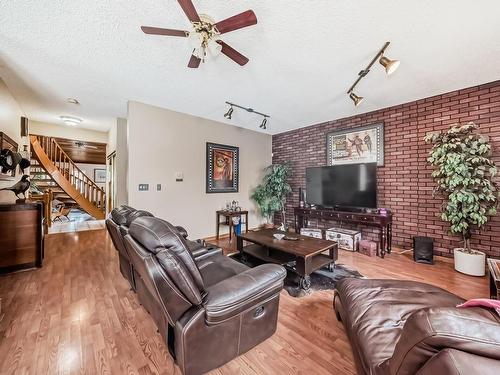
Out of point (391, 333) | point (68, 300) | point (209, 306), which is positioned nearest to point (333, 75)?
point (391, 333)

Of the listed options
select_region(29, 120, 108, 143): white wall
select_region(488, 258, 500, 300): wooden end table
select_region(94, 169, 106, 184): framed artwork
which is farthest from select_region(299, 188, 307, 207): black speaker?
select_region(94, 169, 106, 184): framed artwork

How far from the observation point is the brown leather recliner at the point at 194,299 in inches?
43.2

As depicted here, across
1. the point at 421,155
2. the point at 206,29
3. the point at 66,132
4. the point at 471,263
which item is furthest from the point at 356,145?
the point at 66,132

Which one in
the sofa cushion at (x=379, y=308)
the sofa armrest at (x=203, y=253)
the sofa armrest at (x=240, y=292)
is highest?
the sofa armrest at (x=240, y=292)

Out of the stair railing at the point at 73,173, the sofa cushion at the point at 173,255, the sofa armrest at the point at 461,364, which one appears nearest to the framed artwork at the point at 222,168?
the sofa cushion at the point at 173,255

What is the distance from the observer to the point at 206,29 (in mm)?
1714

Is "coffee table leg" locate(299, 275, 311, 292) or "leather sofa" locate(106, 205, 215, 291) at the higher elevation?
"leather sofa" locate(106, 205, 215, 291)

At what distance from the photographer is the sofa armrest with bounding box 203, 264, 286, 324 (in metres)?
1.16

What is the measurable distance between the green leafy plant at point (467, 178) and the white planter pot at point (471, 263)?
130 mm

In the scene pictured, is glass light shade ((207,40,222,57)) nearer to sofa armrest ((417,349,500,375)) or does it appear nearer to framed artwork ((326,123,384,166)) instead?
sofa armrest ((417,349,500,375))

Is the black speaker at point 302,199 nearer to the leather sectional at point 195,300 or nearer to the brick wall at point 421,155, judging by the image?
the brick wall at point 421,155

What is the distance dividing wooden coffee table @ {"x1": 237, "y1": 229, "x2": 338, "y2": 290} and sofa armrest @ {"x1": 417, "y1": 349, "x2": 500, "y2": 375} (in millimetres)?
1759

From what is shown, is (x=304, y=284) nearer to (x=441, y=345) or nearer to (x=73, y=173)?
(x=441, y=345)

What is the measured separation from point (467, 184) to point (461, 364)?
3232 mm
